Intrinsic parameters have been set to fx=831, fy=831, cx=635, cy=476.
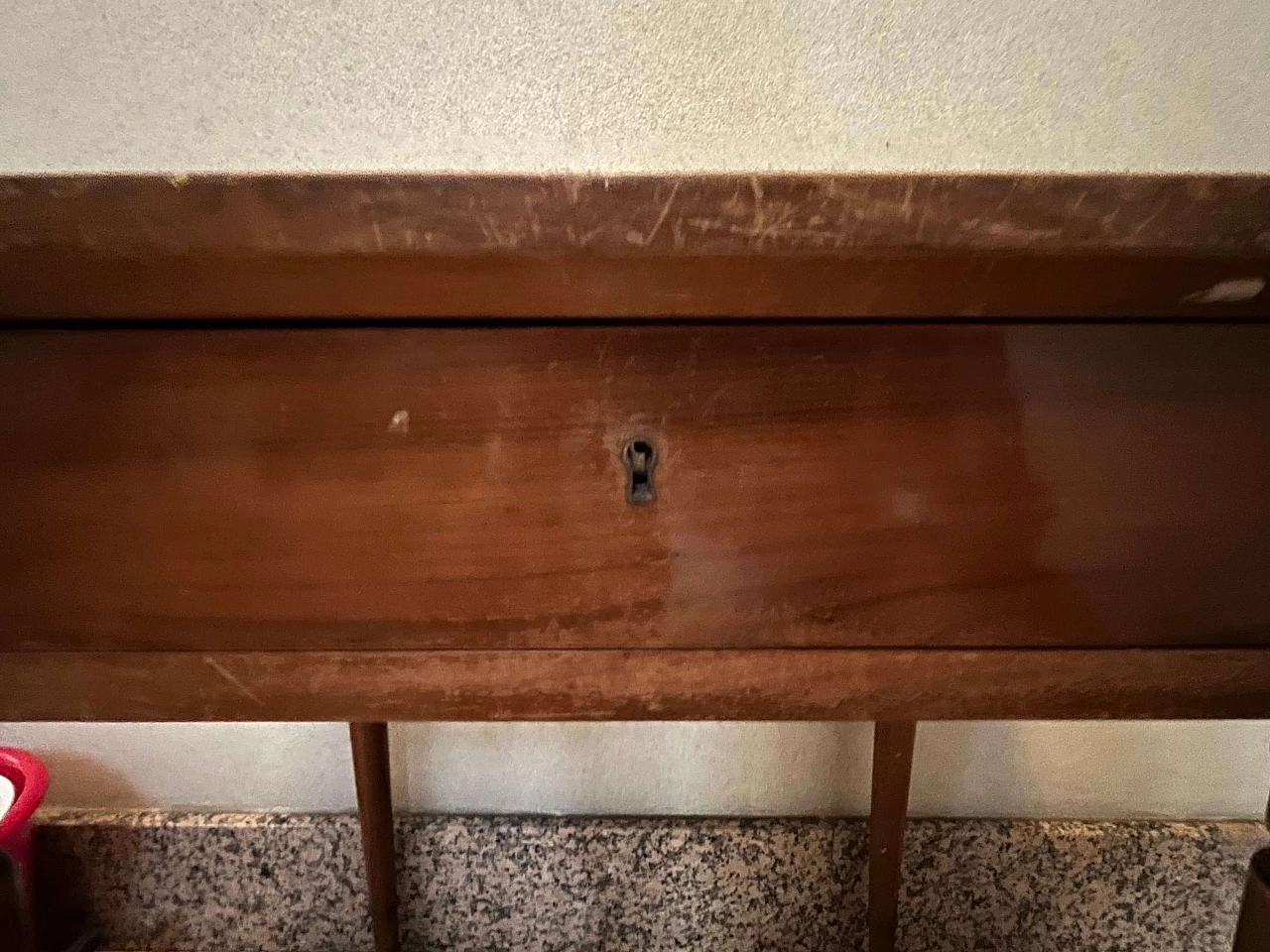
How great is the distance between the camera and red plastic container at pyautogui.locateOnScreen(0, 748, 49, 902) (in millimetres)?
731

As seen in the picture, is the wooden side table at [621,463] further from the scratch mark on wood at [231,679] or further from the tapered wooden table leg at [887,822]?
the tapered wooden table leg at [887,822]

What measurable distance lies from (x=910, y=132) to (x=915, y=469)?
548mm

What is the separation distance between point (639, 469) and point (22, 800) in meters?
0.75

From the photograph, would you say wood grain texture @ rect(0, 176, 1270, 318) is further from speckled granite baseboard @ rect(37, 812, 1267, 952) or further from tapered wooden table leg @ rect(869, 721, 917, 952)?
speckled granite baseboard @ rect(37, 812, 1267, 952)

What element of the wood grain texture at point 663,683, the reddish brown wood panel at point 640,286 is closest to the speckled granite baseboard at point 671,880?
the wood grain texture at point 663,683

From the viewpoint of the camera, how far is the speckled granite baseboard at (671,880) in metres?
0.80

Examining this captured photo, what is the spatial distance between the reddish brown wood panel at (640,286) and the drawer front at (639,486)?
11 mm

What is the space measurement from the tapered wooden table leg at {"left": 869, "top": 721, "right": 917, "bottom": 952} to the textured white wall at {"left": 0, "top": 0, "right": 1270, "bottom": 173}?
1.65 feet

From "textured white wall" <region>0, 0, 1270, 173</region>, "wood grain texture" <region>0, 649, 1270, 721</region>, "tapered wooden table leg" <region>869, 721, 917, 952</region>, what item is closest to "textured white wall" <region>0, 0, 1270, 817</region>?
"textured white wall" <region>0, 0, 1270, 173</region>

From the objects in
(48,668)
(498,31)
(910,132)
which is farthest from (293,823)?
(910,132)

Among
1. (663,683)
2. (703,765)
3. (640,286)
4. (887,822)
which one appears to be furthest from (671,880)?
(640,286)

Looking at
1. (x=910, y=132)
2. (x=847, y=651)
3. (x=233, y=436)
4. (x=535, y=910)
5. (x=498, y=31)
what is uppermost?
(x=498, y=31)

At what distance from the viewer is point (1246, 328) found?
33cm

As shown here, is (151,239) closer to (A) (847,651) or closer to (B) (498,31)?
(A) (847,651)
